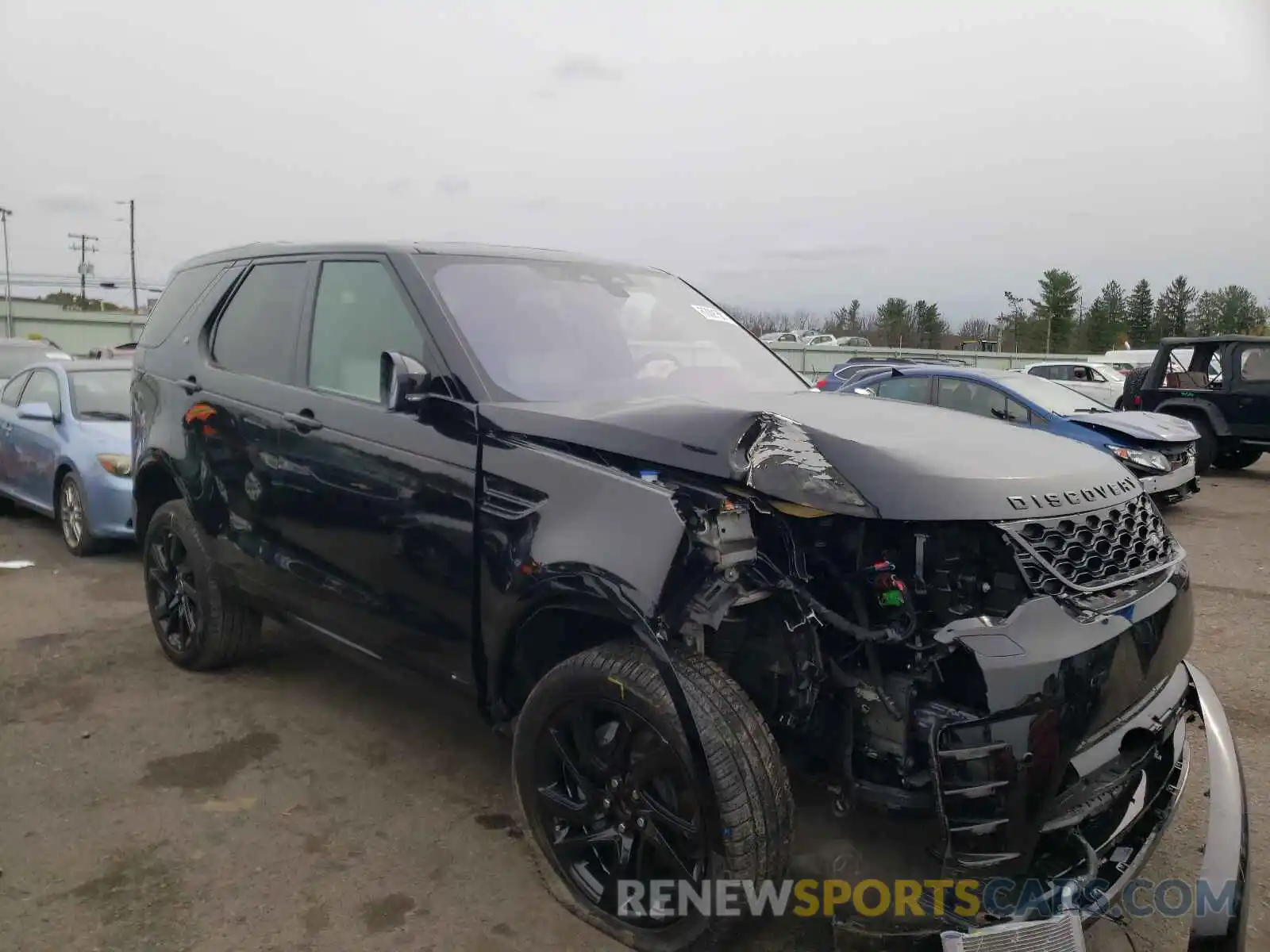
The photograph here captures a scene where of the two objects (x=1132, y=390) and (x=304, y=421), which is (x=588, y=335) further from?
(x=1132, y=390)

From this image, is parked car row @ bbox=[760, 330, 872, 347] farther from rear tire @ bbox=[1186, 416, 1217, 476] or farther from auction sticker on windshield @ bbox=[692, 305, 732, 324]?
auction sticker on windshield @ bbox=[692, 305, 732, 324]

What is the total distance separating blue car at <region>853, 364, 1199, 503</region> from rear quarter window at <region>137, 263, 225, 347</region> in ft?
20.4

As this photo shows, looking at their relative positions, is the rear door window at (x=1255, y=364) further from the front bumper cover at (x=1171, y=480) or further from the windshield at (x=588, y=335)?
the windshield at (x=588, y=335)

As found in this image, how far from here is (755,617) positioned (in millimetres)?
2459

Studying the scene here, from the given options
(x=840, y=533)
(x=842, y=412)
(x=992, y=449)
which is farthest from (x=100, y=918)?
(x=992, y=449)

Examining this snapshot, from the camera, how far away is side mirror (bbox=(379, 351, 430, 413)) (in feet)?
9.79

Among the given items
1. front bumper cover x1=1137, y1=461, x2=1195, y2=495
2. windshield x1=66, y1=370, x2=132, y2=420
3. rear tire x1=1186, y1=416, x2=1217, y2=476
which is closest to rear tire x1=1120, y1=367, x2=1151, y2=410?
rear tire x1=1186, y1=416, x2=1217, y2=476

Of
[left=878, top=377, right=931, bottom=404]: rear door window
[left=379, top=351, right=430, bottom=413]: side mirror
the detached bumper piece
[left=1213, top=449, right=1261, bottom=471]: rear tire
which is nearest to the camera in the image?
the detached bumper piece

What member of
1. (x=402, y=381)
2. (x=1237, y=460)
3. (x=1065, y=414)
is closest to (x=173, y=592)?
(x=402, y=381)

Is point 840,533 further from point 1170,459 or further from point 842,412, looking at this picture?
point 1170,459

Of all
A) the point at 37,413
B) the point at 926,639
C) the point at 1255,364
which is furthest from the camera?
the point at 1255,364

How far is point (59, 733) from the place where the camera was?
399 centimetres

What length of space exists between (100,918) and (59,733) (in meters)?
1.56

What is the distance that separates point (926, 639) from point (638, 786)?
2.70 ft
